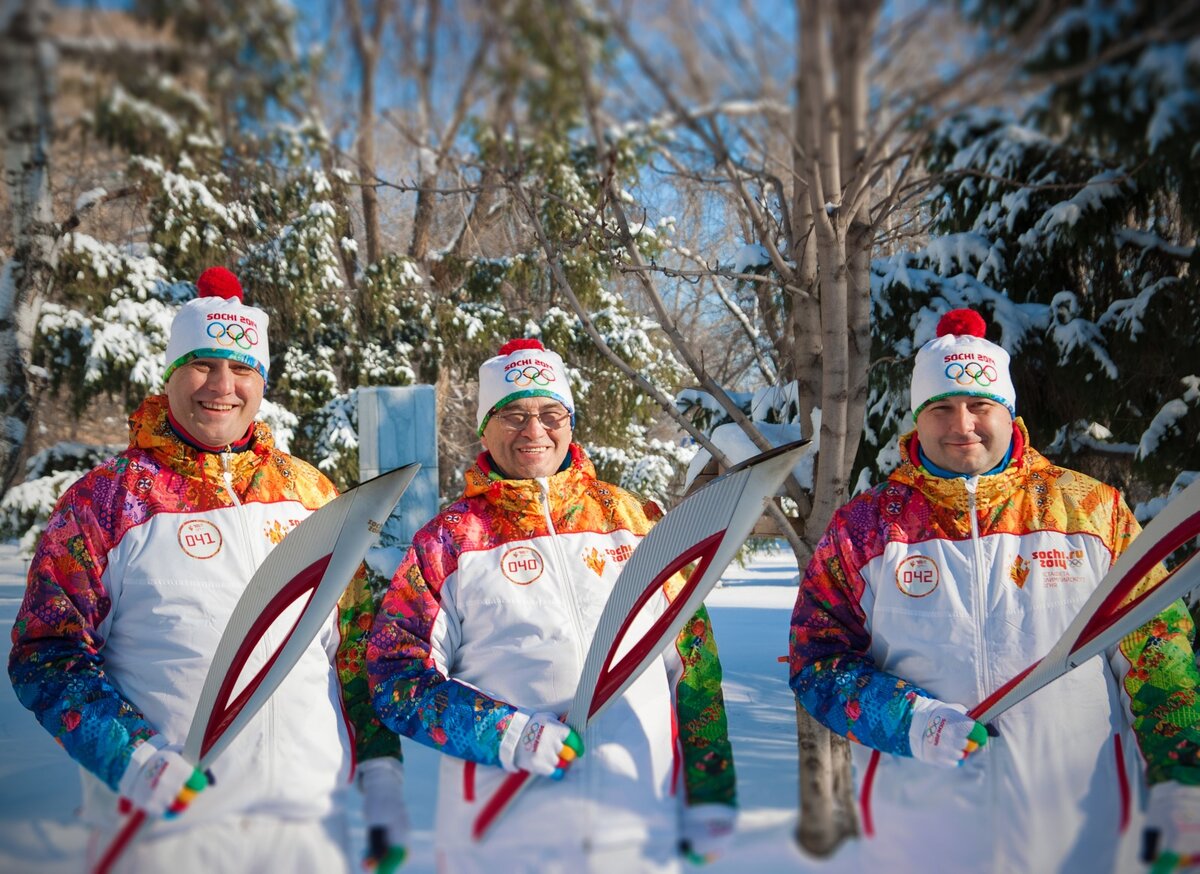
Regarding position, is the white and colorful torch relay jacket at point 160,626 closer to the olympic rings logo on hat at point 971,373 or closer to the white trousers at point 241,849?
the white trousers at point 241,849

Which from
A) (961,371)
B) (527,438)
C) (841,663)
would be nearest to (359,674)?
(527,438)

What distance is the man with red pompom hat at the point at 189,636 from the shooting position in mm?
1437

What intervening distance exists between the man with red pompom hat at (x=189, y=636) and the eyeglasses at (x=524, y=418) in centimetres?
39

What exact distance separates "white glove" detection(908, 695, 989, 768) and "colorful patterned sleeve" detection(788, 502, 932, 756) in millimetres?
18

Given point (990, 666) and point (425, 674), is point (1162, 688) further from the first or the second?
point (425, 674)

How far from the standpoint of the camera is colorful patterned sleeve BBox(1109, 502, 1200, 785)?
1.65 m

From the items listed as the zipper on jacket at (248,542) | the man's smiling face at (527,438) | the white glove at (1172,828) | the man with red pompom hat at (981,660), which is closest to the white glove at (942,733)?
the man with red pompom hat at (981,660)

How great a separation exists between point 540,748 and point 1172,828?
979mm

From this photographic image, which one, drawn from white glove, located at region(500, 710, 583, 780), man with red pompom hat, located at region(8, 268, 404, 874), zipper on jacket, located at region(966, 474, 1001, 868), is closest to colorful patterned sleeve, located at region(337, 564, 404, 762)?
man with red pompom hat, located at region(8, 268, 404, 874)

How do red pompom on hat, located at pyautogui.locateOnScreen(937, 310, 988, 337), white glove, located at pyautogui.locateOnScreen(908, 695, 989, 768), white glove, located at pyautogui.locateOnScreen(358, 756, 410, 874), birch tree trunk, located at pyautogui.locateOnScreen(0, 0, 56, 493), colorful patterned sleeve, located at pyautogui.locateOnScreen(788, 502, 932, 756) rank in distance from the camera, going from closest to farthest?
birch tree trunk, located at pyautogui.locateOnScreen(0, 0, 56, 493), white glove, located at pyautogui.locateOnScreen(358, 756, 410, 874), white glove, located at pyautogui.locateOnScreen(908, 695, 989, 768), colorful patterned sleeve, located at pyautogui.locateOnScreen(788, 502, 932, 756), red pompom on hat, located at pyautogui.locateOnScreen(937, 310, 988, 337)

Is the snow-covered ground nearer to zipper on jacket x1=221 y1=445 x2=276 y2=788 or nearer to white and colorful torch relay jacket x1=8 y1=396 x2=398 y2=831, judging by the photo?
white and colorful torch relay jacket x1=8 y1=396 x2=398 y2=831

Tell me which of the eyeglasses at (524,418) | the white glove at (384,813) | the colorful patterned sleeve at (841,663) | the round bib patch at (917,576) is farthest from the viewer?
the eyeglasses at (524,418)

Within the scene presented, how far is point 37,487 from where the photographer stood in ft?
6.20

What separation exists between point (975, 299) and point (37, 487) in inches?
83.4
